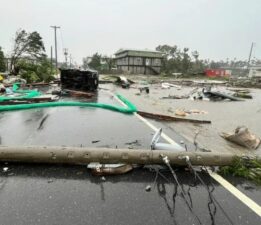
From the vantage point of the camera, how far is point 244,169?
4191 mm

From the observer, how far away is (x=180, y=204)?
10.4 feet

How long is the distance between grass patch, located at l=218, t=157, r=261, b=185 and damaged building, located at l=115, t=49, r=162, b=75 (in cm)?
6618

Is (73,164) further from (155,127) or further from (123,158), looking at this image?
(155,127)

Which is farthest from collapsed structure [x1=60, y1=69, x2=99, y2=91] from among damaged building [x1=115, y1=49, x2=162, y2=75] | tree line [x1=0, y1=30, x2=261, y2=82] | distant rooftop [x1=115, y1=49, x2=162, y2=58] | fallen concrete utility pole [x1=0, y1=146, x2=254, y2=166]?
distant rooftop [x1=115, y1=49, x2=162, y2=58]

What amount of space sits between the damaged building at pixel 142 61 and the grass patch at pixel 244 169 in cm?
6618

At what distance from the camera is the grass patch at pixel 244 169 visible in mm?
4098

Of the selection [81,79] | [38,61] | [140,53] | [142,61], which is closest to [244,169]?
[81,79]

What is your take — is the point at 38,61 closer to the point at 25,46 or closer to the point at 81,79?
the point at 25,46

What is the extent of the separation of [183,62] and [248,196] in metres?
80.5

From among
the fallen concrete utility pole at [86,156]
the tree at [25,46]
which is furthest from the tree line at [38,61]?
the fallen concrete utility pole at [86,156]

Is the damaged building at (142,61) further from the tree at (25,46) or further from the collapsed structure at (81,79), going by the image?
the collapsed structure at (81,79)

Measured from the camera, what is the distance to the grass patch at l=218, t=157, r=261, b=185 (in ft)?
13.4

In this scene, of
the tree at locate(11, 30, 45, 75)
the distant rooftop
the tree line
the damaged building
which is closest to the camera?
the tree line

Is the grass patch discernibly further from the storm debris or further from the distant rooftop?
the distant rooftop
